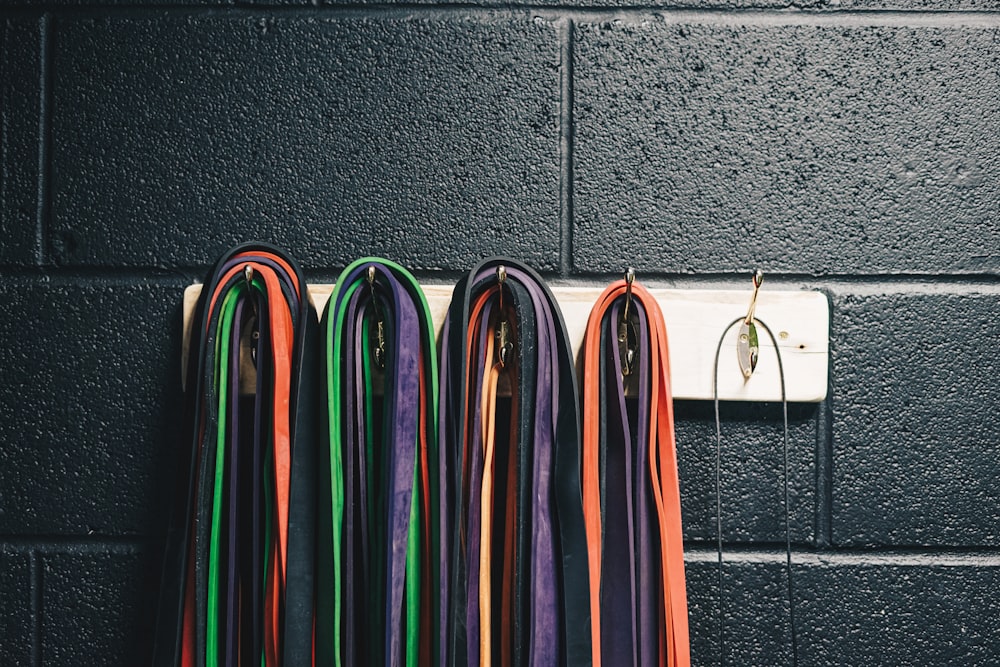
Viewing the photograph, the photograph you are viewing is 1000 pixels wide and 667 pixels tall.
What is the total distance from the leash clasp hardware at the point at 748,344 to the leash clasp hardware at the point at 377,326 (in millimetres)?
384

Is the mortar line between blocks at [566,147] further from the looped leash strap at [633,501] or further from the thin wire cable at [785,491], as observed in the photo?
the thin wire cable at [785,491]

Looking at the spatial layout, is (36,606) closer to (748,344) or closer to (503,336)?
(503,336)

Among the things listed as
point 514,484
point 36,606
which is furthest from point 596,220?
point 36,606

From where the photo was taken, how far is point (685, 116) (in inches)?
29.5

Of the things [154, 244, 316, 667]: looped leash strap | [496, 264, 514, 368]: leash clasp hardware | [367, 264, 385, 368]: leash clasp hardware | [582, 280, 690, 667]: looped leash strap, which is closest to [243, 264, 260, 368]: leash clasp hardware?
[154, 244, 316, 667]: looped leash strap

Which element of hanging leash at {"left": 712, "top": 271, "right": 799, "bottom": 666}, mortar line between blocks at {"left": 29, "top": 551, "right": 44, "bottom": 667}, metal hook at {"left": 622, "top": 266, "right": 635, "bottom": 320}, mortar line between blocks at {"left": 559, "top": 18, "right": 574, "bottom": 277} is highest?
mortar line between blocks at {"left": 559, "top": 18, "right": 574, "bottom": 277}

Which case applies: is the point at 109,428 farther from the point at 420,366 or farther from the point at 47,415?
the point at 420,366

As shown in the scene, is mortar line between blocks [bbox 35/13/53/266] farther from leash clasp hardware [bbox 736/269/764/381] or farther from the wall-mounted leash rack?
leash clasp hardware [bbox 736/269/764/381]

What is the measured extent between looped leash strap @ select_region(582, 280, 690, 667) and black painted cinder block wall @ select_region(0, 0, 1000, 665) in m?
0.08

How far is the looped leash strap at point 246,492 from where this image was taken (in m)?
0.65

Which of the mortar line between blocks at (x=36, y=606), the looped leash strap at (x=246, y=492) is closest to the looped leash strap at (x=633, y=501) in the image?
the looped leash strap at (x=246, y=492)

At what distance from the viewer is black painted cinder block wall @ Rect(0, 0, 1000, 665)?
2.44 ft

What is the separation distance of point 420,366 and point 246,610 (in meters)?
0.31

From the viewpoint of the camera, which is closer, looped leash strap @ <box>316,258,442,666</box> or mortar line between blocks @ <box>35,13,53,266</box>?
looped leash strap @ <box>316,258,442,666</box>
